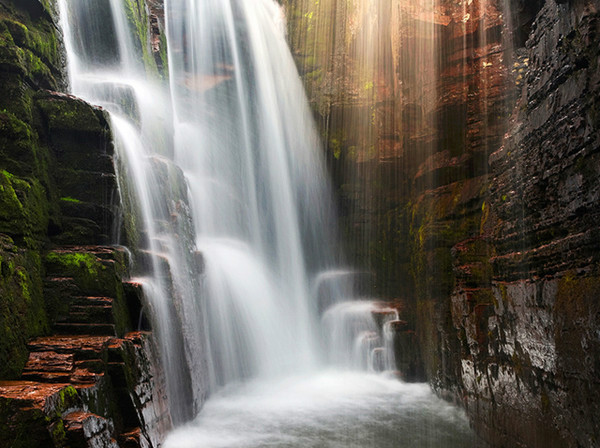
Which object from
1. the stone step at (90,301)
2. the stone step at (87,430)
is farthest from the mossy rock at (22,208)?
the stone step at (87,430)

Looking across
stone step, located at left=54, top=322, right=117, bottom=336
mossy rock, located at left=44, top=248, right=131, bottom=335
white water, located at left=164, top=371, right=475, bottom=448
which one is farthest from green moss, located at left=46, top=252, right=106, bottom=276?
white water, located at left=164, top=371, right=475, bottom=448

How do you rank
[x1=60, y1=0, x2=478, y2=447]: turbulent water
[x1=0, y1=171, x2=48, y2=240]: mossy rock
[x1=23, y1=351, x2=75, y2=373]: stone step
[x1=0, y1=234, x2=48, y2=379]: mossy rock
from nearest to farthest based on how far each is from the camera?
1. [x1=0, y1=234, x2=48, y2=379]: mossy rock
2. [x1=23, y1=351, x2=75, y2=373]: stone step
3. [x1=0, y1=171, x2=48, y2=240]: mossy rock
4. [x1=60, y1=0, x2=478, y2=447]: turbulent water

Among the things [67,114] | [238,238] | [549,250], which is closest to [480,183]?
[549,250]

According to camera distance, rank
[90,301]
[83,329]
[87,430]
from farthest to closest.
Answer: [90,301], [83,329], [87,430]

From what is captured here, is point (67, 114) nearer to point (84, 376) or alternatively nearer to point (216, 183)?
point (84, 376)

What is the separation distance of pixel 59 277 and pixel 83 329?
944 mm

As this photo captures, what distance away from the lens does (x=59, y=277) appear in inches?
267

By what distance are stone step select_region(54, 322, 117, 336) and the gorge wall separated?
6115 mm

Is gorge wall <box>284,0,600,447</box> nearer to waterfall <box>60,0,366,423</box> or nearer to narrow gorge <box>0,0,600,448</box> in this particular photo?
narrow gorge <box>0,0,600,448</box>

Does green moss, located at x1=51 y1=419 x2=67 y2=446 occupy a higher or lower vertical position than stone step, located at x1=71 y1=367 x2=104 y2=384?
lower

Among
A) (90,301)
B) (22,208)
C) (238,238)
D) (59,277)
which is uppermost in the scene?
(238,238)

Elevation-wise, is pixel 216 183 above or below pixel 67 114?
above

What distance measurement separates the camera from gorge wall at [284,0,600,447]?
5.25 meters

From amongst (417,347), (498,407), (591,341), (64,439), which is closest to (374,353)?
(417,347)
